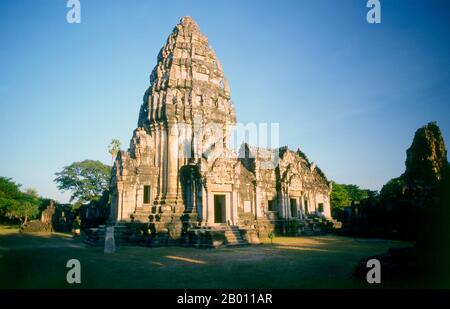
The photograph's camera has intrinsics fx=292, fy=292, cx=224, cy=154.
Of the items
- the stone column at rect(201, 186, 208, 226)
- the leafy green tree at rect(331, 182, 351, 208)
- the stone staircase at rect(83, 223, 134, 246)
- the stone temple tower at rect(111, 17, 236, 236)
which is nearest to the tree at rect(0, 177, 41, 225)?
the stone staircase at rect(83, 223, 134, 246)

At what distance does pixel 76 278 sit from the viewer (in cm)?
815

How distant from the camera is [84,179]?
50188 millimetres

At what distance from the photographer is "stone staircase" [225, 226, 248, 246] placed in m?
16.7

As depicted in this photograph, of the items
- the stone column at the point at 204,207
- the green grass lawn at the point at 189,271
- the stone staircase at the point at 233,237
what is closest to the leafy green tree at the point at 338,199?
the stone staircase at the point at 233,237

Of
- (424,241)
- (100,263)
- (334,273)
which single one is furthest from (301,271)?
(100,263)

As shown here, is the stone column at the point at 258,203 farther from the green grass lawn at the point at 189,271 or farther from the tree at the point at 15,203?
the tree at the point at 15,203

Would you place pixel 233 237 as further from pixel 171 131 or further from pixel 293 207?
pixel 293 207

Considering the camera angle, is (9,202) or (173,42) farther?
(9,202)

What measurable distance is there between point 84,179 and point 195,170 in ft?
127

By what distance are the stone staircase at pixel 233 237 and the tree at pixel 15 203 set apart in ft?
111

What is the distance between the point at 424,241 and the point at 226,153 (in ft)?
44.0

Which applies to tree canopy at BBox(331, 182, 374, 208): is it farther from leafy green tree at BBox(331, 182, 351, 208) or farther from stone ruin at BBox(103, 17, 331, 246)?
stone ruin at BBox(103, 17, 331, 246)

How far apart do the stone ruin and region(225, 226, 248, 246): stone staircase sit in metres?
0.07
